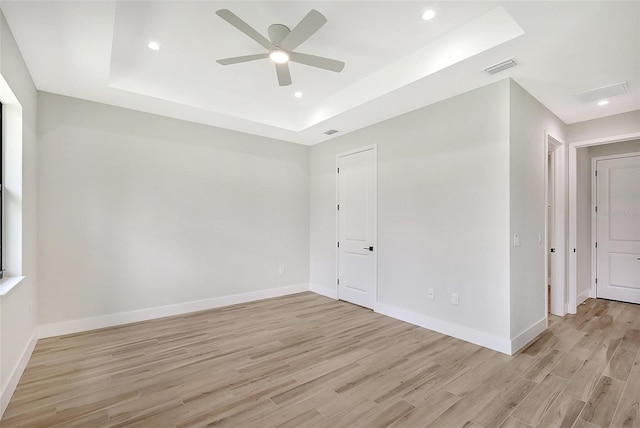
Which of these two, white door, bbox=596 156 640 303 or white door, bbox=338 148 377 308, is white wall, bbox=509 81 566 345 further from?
white door, bbox=596 156 640 303

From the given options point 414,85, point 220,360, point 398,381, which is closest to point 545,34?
point 414,85

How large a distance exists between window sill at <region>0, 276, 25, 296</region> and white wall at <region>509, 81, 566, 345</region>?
13.9ft

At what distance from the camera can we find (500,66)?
8.92 feet

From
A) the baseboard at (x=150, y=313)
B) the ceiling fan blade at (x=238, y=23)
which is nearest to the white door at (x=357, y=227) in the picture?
the baseboard at (x=150, y=313)

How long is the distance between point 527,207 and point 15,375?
497cm

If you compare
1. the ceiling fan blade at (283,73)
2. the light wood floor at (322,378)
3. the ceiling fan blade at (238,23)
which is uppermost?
the ceiling fan blade at (238,23)

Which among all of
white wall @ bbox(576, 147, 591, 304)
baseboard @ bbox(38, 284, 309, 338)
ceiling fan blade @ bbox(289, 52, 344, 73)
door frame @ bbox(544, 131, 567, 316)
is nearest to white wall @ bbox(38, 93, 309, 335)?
baseboard @ bbox(38, 284, 309, 338)

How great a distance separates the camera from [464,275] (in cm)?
328

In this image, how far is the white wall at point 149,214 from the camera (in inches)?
133

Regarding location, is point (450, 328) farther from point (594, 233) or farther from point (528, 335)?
point (594, 233)

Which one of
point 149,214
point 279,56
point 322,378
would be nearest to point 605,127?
point 279,56

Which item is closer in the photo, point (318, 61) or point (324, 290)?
point (318, 61)

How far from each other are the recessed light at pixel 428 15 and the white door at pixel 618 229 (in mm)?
4502

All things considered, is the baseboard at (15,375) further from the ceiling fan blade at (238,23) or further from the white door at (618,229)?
the white door at (618,229)
